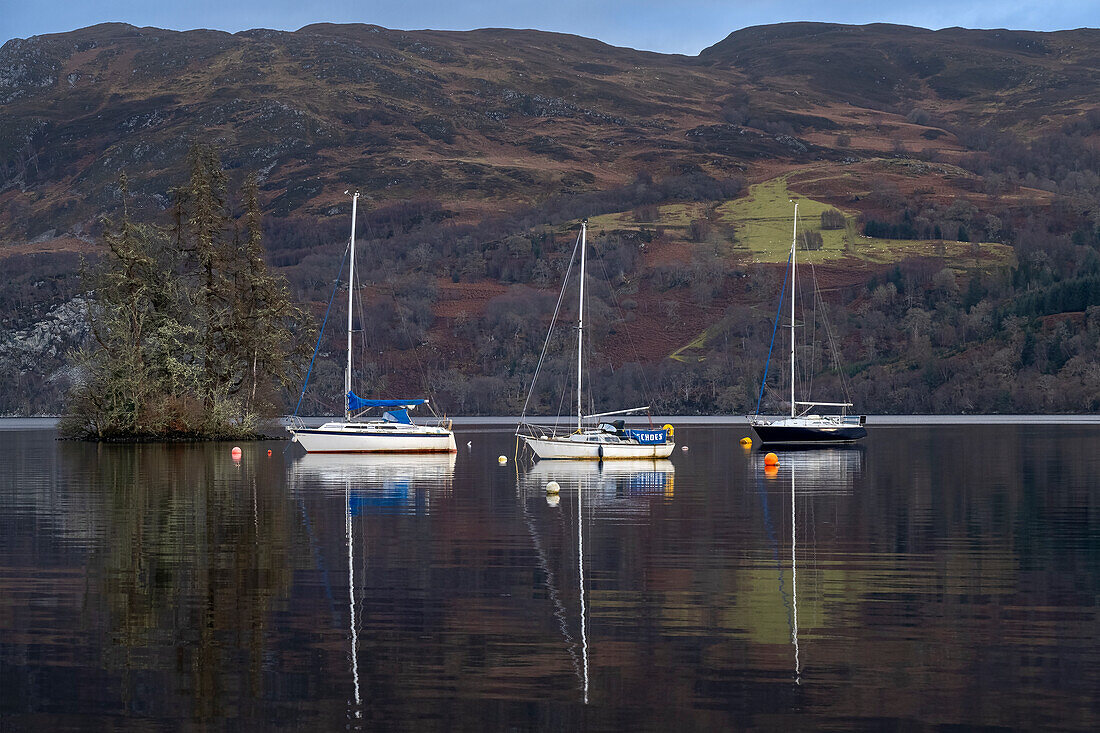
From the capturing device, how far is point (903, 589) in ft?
68.6

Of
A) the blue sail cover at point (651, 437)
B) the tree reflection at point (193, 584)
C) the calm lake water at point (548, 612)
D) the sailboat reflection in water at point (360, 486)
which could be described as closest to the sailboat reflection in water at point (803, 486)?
the calm lake water at point (548, 612)

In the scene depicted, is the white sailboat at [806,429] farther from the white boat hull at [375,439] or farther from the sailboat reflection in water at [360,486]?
the sailboat reflection in water at [360,486]

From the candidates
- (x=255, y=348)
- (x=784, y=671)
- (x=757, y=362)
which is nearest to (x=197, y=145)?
(x=255, y=348)

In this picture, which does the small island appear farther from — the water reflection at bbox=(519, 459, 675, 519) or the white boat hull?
the water reflection at bbox=(519, 459, 675, 519)

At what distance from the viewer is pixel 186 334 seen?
87750mm

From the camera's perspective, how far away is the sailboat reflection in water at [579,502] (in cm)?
1800

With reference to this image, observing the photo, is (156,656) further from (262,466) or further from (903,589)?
(262,466)

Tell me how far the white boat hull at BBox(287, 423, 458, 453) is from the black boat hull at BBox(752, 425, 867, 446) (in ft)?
73.6

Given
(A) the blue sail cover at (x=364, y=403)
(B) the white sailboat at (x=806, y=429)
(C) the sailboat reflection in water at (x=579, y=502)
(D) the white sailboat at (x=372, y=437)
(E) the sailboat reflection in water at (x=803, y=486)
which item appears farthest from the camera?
(B) the white sailboat at (x=806, y=429)

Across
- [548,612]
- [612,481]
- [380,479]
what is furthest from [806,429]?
[548,612]

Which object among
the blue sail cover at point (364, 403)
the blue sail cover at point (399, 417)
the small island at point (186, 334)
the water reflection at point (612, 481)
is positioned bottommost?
the water reflection at point (612, 481)

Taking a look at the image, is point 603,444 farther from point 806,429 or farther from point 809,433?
point 809,433

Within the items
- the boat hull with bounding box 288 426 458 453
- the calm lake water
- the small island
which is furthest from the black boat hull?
the calm lake water

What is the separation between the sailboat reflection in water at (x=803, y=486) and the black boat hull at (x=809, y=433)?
12.4ft
